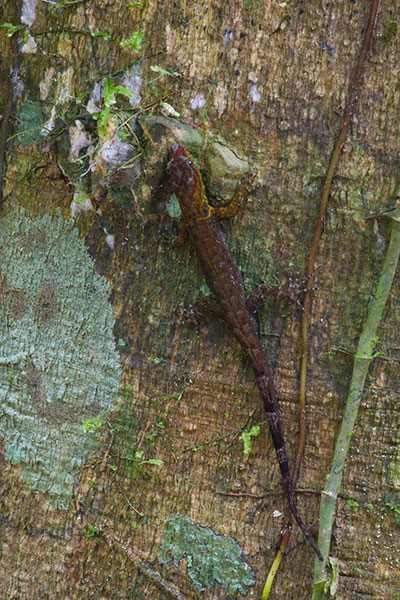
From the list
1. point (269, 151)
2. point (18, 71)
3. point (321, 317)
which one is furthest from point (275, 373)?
point (18, 71)

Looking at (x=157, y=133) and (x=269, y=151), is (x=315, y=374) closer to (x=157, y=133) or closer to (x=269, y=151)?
(x=269, y=151)

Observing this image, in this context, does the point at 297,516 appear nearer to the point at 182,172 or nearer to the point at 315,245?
the point at 315,245

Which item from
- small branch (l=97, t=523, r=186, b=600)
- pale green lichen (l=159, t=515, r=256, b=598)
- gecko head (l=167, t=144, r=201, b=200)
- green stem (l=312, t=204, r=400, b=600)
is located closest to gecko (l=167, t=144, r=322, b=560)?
gecko head (l=167, t=144, r=201, b=200)

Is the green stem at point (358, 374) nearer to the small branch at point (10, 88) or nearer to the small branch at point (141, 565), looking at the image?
the small branch at point (141, 565)

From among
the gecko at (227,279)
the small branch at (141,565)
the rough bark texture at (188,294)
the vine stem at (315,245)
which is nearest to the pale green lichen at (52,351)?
the rough bark texture at (188,294)

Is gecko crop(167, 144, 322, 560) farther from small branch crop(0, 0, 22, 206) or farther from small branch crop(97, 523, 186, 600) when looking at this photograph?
small branch crop(0, 0, 22, 206)

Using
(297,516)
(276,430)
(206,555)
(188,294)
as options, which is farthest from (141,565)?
(188,294)
